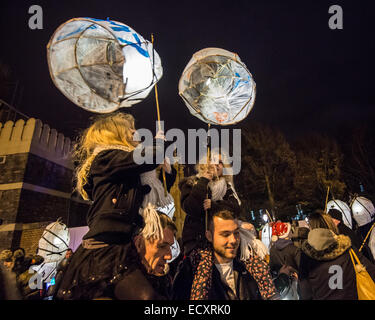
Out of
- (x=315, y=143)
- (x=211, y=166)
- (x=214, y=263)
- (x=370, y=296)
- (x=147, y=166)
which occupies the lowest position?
(x=370, y=296)

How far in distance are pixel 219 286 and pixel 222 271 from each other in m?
0.17

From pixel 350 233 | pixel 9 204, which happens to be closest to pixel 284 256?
pixel 350 233

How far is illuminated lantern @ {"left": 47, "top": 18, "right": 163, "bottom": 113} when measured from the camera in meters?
2.28

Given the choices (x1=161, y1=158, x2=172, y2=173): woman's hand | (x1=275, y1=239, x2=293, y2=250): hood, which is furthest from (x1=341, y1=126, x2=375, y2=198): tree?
(x1=161, y1=158, x2=172, y2=173): woman's hand

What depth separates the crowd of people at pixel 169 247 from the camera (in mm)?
1814

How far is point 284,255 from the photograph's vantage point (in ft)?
12.7

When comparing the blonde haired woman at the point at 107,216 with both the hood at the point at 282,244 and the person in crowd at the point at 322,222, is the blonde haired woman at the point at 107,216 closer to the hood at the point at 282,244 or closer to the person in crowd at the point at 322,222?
the person in crowd at the point at 322,222

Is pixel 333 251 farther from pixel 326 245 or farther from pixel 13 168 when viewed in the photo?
pixel 13 168

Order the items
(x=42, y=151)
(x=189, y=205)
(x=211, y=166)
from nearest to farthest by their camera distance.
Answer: (x=189, y=205) < (x=211, y=166) < (x=42, y=151)

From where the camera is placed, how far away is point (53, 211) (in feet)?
44.7

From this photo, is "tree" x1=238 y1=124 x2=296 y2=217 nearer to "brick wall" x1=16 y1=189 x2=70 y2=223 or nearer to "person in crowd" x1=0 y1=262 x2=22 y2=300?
"brick wall" x1=16 y1=189 x2=70 y2=223

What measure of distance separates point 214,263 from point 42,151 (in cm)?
1420
